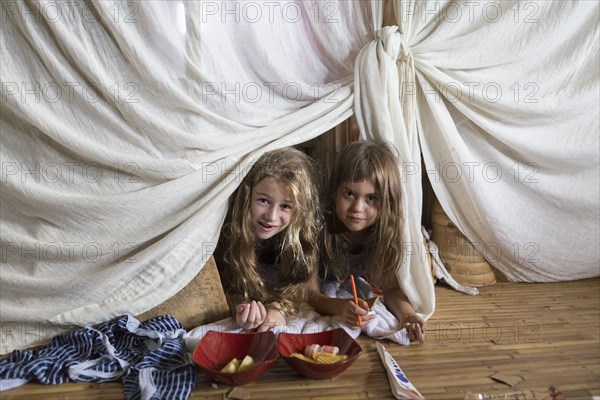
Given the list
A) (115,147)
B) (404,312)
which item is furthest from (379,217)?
(115,147)

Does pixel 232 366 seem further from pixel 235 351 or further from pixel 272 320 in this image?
pixel 272 320

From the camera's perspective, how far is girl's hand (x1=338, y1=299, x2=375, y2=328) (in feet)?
5.85

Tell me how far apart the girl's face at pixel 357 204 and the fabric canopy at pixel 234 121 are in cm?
13

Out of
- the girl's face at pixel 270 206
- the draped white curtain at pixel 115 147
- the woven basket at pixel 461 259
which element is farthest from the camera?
the woven basket at pixel 461 259

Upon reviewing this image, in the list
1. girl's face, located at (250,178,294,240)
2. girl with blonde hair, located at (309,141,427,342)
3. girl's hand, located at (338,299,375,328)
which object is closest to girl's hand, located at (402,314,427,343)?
girl with blonde hair, located at (309,141,427,342)

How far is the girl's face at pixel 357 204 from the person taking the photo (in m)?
1.93

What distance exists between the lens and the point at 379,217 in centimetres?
197

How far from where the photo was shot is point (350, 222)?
1971 mm

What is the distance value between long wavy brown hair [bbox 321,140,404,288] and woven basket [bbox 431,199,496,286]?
38 centimetres

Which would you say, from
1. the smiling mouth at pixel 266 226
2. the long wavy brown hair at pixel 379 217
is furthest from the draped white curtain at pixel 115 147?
the long wavy brown hair at pixel 379 217

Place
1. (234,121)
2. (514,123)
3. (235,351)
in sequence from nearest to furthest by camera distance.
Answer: (235,351)
(234,121)
(514,123)

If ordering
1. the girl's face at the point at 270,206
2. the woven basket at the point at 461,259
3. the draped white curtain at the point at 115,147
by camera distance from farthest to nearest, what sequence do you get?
the woven basket at the point at 461,259 → the girl's face at the point at 270,206 → the draped white curtain at the point at 115,147

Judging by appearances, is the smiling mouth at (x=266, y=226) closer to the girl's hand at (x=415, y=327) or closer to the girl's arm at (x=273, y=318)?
the girl's arm at (x=273, y=318)

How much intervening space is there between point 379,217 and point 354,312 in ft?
1.15
